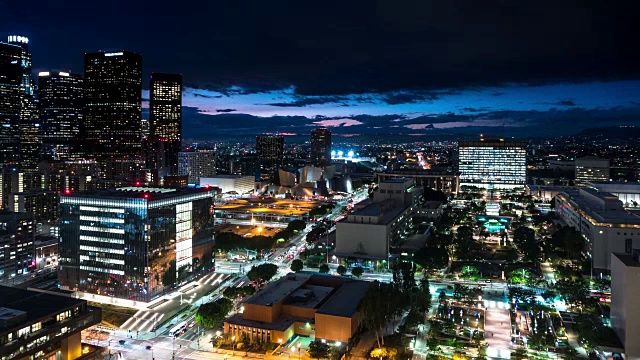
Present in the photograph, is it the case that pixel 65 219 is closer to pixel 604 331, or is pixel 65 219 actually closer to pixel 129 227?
pixel 129 227


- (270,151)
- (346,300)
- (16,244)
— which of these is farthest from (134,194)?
(270,151)

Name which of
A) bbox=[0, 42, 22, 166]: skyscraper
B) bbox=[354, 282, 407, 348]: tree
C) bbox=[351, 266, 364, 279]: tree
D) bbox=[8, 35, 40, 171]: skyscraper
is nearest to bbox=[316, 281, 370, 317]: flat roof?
bbox=[354, 282, 407, 348]: tree

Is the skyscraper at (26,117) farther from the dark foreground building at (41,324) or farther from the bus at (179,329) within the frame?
the dark foreground building at (41,324)

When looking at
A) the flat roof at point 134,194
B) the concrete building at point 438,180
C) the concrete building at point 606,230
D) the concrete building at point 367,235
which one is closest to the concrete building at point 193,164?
the concrete building at point 438,180

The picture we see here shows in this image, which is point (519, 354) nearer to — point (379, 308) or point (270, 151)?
point (379, 308)

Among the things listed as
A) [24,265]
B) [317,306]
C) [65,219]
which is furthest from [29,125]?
[317,306]

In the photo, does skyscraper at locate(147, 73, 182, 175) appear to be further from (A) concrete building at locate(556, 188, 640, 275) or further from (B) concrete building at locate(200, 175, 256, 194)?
(A) concrete building at locate(556, 188, 640, 275)
